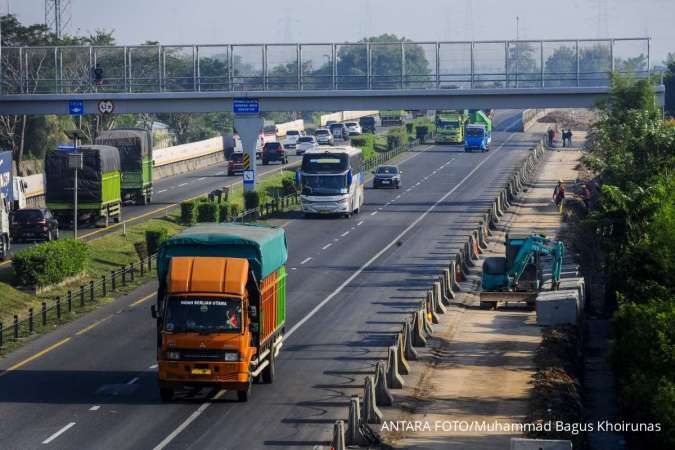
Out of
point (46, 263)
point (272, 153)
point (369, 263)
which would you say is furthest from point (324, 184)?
point (272, 153)

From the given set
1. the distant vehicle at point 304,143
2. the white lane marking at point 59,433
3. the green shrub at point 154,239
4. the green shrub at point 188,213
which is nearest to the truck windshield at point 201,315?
the white lane marking at point 59,433

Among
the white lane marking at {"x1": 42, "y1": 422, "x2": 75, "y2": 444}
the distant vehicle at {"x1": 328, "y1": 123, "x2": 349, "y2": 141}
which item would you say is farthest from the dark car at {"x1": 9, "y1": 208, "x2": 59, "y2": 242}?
the distant vehicle at {"x1": 328, "y1": 123, "x2": 349, "y2": 141}

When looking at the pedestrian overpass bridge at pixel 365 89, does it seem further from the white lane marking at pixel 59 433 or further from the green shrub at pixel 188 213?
the white lane marking at pixel 59 433

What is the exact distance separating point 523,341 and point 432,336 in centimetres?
268

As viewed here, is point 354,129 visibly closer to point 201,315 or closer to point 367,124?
point 367,124

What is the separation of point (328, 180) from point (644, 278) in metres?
41.4

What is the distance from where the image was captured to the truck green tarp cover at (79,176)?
213ft

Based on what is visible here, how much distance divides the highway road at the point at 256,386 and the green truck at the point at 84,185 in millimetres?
9446

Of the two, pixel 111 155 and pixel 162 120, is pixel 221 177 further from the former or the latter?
pixel 162 120

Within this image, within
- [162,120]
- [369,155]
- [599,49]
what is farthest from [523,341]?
[162,120]

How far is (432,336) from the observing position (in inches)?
1603

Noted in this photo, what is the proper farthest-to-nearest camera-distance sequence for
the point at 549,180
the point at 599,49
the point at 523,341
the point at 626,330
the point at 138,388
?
1. the point at 549,180
2. the point at 599,49
3. the point at 523,341
4. the point at 138,388
5. the point at 626,330

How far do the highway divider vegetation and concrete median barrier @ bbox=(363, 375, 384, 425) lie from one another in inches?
198

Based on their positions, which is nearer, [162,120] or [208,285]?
[208,285]
